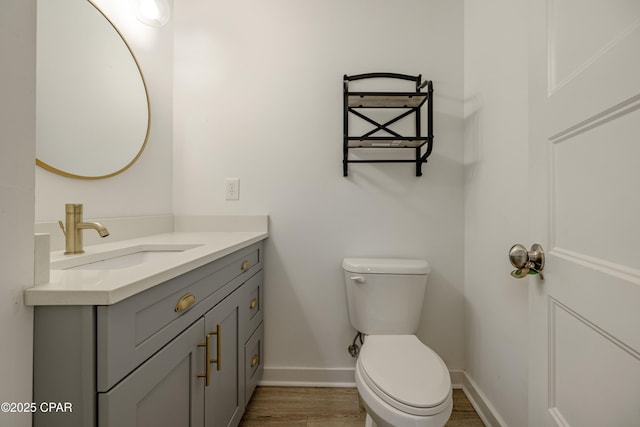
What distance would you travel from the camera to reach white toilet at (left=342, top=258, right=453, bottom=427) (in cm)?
87

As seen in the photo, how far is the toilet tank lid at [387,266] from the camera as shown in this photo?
1.34 metres

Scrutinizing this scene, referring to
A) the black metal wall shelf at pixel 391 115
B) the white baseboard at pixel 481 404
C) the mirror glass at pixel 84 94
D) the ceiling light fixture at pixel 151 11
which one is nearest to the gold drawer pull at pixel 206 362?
the mirror glass at pixel 84 94

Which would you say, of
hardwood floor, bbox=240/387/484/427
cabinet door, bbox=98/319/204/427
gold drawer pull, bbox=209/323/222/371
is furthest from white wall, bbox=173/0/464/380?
cabinet door, bbox=98/319/204/427

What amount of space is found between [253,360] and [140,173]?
3.44ft

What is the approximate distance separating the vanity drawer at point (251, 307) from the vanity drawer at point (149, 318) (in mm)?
265

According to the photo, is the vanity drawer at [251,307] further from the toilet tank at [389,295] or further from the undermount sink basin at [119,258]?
the toilet tank at [389,295]

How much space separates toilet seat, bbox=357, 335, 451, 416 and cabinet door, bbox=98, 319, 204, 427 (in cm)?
56

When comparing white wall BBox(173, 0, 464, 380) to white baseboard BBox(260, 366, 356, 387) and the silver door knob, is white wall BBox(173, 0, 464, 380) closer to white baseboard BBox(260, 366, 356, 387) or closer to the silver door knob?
white baseboard BBox(260, 366, 356, 387)

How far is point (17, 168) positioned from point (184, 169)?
1119mm

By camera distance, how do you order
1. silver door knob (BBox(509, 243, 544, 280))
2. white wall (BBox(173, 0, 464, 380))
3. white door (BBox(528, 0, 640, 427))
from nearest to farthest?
white door (BBox(528, 0, 640, 427))
silver door knob (BBox(509, 243, 544, 280))
white wall (BBox(173, 0, 464, 380))

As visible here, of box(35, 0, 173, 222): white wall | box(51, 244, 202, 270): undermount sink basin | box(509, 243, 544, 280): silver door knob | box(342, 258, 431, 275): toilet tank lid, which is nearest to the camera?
box(509, 243, 544, 280): silver door knob

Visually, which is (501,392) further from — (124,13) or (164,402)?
(124,13)

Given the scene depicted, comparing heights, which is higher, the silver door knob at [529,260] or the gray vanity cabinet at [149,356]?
the silver door knob at [529,260]

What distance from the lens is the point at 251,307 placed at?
1.33 metres
